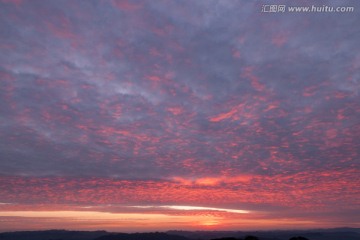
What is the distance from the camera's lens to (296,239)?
4577 inches

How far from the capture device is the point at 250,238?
105 metres

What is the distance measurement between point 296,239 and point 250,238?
77.7 feet

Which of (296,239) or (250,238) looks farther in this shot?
(296,239)
